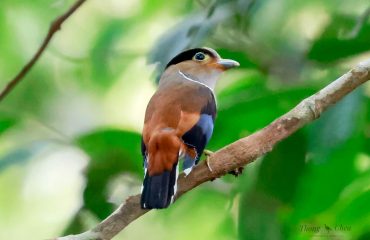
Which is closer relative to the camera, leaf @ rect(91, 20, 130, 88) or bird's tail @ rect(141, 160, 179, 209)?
bird's tail @ rect(141, 160, 179, 209)

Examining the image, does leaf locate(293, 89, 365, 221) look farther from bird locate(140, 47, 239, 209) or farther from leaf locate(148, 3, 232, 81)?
leaf locate(148, 3, 232, 81)

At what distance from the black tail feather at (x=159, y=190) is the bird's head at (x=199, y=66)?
589mm

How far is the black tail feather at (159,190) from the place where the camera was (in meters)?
1.89

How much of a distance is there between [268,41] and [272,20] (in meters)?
0.08

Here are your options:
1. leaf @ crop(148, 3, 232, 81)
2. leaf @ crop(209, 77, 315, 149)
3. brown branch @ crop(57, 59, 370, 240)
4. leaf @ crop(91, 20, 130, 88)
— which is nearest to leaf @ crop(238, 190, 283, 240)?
leaf @ crop(209, 77, 315, 149)

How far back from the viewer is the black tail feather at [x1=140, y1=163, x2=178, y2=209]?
1.89 meters

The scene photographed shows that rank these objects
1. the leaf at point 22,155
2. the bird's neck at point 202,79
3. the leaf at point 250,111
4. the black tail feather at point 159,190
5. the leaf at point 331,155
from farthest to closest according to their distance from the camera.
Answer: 1. the bird's neck at point 202,79
2. the leaf at point 22,155
3. the leaf at point 250,111
4. the leaf at point 331,155
5. the black tail feather at point 159,190

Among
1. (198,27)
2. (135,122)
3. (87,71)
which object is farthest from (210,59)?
(135,122)

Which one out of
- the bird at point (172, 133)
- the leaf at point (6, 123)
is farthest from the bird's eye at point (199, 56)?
the leaf at point (6, 123)

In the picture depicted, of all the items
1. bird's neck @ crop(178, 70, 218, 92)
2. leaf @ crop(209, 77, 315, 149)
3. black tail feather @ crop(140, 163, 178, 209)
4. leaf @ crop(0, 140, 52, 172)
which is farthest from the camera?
bird's neck @ crop(178, 70, 218, 92)

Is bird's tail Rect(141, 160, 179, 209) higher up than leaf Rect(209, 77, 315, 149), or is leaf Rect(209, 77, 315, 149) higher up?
bird's tail Rect(141, 160, 179, 209)

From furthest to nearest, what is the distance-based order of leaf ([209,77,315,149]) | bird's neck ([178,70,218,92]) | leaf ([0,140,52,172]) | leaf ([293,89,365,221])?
bird's neck ([178,70,218,92]), leaf ([0,140,52,172]), leaf ([209,77,315,149]), leaf ([293,89,365,221])

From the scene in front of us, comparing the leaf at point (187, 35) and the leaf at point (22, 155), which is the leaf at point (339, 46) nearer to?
the leaf at point (187, 35)

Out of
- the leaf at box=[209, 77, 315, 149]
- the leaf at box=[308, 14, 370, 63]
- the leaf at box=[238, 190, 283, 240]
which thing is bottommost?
the leaf at box=[238, 190, 283, 240]
